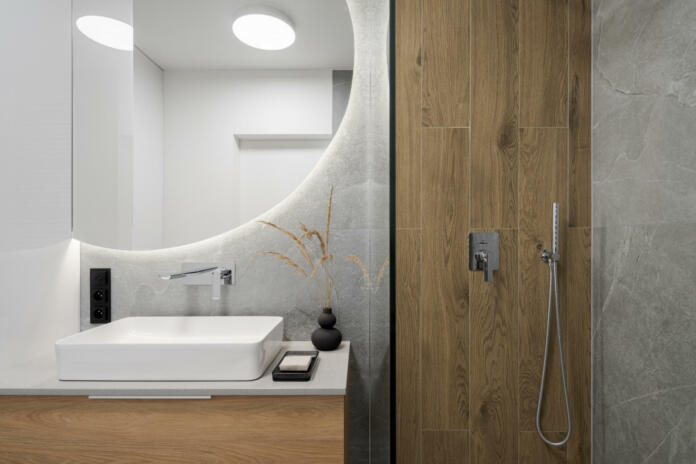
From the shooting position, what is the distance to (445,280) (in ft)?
3.75

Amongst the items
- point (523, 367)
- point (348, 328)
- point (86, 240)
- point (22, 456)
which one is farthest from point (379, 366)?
point (86, 240)

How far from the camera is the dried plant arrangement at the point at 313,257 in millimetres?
1341

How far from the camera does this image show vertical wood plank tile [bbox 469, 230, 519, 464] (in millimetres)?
1108

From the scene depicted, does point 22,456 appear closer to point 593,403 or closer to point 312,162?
point 312,162

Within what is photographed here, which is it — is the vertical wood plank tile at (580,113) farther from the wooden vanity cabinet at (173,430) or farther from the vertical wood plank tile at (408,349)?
the wooden vanity cabinet at (173,430)

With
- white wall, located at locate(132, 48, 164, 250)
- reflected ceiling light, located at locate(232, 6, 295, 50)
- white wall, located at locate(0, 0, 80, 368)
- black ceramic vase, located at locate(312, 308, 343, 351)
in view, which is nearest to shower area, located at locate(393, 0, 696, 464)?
black ceramic vase, located at locate(312, 308, 343, 351)

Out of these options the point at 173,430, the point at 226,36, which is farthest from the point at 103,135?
the point at 173,430

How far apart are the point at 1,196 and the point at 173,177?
48 centimetres

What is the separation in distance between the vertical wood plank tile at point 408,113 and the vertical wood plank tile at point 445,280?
0.10ft

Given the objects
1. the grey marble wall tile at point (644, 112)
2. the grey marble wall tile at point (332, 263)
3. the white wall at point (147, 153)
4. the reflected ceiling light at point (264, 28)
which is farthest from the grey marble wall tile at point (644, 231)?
the white wall at point (147, 153)

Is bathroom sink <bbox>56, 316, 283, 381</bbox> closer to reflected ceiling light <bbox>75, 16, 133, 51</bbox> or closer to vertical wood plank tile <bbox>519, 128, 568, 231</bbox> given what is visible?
vertical wood plank tile <bbox>519, 128, 568, 231</bbox>

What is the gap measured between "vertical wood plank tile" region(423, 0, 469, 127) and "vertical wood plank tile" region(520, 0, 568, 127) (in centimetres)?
18

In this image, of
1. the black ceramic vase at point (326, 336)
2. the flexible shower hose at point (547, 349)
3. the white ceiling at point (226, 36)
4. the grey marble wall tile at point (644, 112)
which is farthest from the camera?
the white ceiling at point (226, 36)

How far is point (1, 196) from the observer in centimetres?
105
